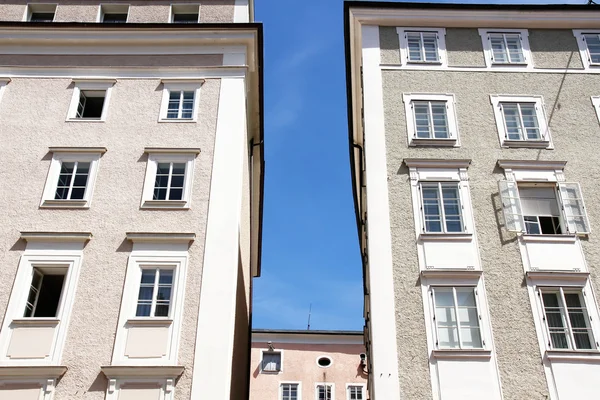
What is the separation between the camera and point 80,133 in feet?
64.5

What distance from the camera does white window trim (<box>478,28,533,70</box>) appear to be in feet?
68.6

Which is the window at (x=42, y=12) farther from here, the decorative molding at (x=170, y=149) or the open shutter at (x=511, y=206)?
the open shutter at (x=511, y=206)

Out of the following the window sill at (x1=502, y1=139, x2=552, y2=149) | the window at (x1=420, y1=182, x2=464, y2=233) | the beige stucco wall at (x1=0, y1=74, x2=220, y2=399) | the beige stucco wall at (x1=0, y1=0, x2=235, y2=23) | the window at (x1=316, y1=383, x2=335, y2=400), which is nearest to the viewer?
the beige stucco wall at (x1=0, y1=74, x2=220, y2=399)

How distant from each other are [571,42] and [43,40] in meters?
18.0

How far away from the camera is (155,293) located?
16.6 metres

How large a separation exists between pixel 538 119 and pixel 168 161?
11.4 meters

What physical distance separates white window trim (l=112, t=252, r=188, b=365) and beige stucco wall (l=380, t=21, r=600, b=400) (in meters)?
5.59

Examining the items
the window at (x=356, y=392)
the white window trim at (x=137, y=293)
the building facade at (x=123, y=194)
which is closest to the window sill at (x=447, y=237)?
the building facade at (x=123, y=194)

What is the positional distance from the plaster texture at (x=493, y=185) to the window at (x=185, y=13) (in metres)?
7.62

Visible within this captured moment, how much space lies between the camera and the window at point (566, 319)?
1557cm

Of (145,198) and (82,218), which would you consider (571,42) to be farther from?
(82,218)

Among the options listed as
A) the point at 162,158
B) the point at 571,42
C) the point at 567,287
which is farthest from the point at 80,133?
the point at 571,42

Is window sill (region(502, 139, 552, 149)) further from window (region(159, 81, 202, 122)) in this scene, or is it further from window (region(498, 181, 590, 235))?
window (region(159, 81, 202, 122))

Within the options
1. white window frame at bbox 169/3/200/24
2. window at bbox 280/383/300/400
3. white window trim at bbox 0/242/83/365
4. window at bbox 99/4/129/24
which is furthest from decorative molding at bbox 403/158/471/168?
window at bbox 280/383/300/400
